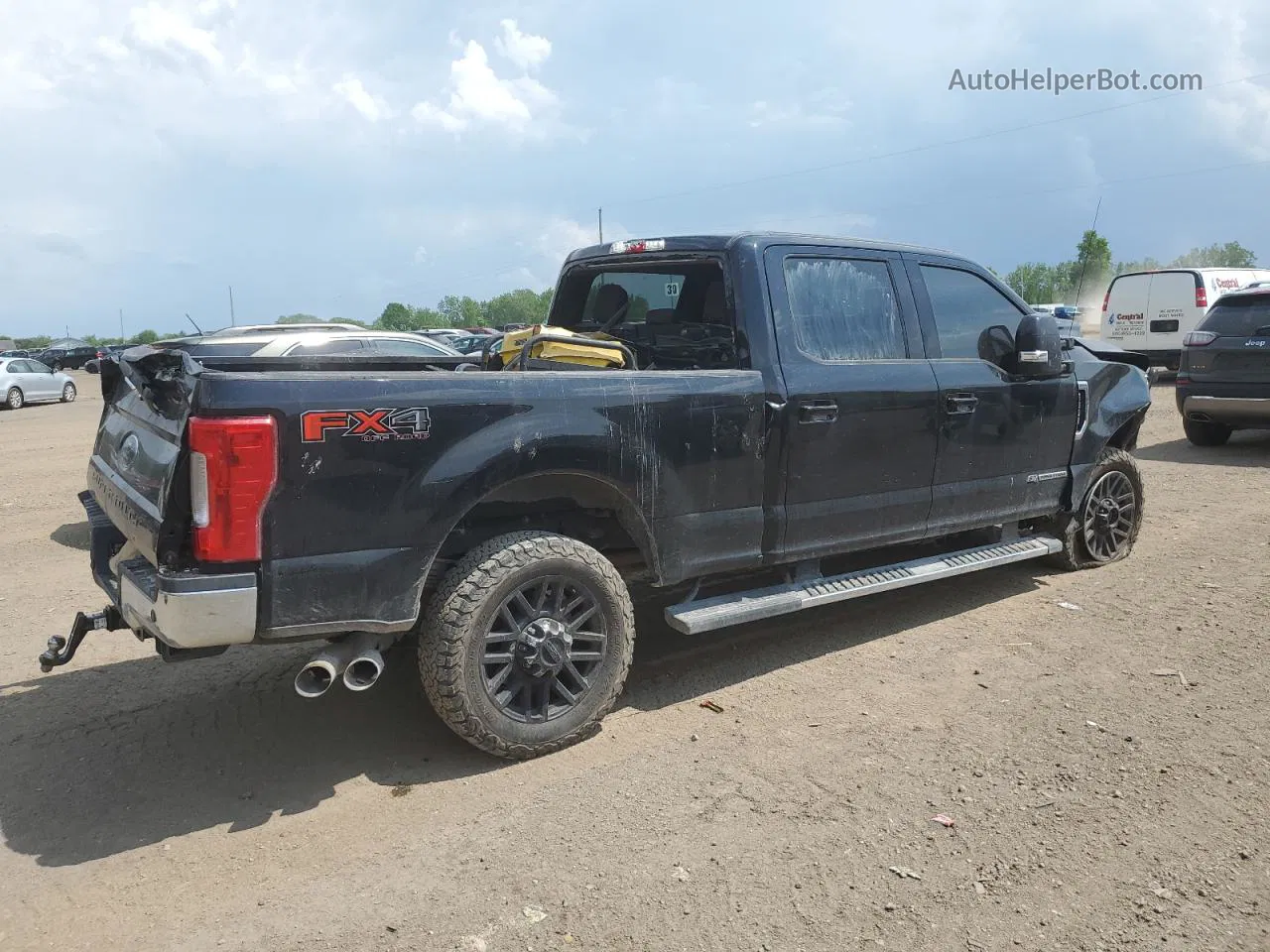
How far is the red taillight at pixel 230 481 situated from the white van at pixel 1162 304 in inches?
638

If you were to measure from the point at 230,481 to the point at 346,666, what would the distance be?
0.78 metres

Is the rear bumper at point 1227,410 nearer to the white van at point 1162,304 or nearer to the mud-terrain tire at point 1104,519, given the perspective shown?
the mud-terrain tire at point 1104,519

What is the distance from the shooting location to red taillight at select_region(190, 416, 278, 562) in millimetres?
3000

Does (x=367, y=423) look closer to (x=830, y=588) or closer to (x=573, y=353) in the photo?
(x=573, y=353)

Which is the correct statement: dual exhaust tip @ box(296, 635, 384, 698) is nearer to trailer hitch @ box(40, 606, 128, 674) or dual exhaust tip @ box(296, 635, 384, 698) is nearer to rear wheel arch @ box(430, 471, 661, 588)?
rear wheel arch @ box(430, 471, 661, 588)


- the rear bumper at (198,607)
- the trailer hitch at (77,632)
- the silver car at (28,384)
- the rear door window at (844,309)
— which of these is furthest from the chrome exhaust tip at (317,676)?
the silver car at (28,384)

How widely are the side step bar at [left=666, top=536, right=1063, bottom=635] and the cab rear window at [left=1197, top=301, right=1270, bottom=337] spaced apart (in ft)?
20.6

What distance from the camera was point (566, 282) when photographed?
18.0ft

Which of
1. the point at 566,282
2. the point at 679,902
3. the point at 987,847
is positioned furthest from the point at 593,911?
the point at 566,282

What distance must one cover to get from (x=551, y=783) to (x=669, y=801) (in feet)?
1.48

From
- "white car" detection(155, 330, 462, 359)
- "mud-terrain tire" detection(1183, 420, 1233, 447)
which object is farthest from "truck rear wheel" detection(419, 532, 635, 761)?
"mud-terrain tire" detection(1183, 420, 1233, 447)

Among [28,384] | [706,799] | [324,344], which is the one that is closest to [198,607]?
[706,799]

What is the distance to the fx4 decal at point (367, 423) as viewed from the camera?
10.3 feet

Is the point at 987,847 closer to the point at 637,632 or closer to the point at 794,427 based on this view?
the point at 794,427
